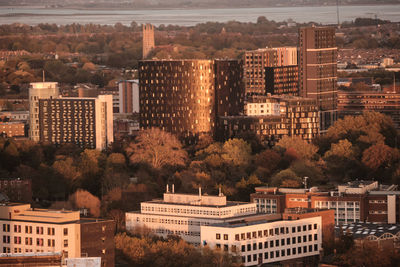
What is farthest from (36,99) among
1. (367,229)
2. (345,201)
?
(367,229)

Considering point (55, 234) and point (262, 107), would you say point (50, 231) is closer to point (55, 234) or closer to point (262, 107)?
point (55, 234)

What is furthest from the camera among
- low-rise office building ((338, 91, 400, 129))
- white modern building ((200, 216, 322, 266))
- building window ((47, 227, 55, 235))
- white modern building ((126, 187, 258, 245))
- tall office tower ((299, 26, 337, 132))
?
low-rise office building ((338, 91, 400, 129))

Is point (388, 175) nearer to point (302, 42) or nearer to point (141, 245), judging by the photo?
point (141, 245)

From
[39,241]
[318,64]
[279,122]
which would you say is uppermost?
[318,64]

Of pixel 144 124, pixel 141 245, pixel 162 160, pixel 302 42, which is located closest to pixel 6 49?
pixel 302 42

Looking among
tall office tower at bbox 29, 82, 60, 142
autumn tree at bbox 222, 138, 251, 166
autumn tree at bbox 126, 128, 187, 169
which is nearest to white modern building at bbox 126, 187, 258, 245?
autumn tree at bbox 222, 138, 251, 166

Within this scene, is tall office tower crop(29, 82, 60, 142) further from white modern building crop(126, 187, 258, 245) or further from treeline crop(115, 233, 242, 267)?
treeline crop(115, 233, 242, 267)
